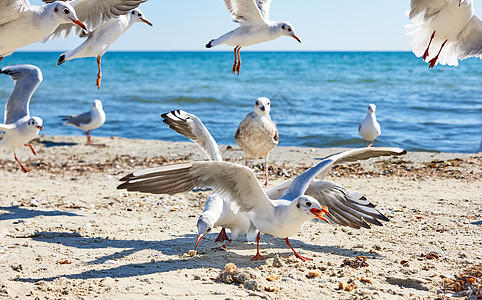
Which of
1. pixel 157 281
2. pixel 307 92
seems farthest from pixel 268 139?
pixel 307 92

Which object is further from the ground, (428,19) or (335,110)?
(428,19)

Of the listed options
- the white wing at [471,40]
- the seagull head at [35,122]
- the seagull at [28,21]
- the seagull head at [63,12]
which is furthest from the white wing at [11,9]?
the white wing at [471,40]

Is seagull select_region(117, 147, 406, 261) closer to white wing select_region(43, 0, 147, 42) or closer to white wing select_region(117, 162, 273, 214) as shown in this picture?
white wing select_region(117, 162, 273, 214)

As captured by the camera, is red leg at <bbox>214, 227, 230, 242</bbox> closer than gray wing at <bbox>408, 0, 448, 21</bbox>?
Yes

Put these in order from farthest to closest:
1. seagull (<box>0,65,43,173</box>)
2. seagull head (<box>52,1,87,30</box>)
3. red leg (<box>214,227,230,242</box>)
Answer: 1. seagull (<box>0,65,43,173</box>)
2. red leg (<box>214,227,230,242</box>)
3. seagull head (<box>52,1,87,30</box>)

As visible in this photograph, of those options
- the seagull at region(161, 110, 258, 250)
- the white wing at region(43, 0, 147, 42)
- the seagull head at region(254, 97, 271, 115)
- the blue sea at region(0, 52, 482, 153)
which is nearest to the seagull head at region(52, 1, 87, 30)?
the white wing at region(43, 0, 147, 42)

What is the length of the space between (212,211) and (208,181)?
1.67 feet

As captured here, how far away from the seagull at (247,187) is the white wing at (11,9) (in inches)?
74.0

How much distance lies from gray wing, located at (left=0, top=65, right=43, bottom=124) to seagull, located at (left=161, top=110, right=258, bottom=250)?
3.22 m

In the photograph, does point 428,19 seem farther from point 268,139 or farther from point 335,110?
point 335,110

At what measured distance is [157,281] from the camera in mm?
3666

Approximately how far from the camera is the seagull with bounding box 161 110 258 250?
420cm

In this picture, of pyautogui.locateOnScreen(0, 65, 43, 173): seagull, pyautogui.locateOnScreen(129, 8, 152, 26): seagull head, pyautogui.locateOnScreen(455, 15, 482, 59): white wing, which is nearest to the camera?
pyautogui.locateOnScreen(455, 15, 482, 59): white wing

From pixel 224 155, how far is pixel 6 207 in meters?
4.40
